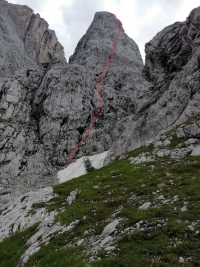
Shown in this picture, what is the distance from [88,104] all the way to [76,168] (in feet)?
146

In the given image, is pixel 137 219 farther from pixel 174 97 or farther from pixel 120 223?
pixel 174 97

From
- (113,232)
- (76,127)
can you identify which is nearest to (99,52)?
(76,127)

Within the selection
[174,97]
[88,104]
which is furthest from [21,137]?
[174,97]

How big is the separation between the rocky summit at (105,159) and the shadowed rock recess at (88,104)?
48 centimetres

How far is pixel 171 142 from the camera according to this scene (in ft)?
171

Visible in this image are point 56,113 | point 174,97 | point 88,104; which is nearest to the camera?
point 174,97

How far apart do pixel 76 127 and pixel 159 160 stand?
88.3 metres

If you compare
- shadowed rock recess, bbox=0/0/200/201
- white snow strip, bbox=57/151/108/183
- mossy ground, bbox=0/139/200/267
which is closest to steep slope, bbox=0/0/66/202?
shadowed rock recess, bbox=0/0/200/201

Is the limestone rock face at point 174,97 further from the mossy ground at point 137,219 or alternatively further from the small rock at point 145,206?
the small rock at point 145,206

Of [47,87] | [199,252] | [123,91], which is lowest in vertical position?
[199,252]

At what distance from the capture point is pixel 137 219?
2147 cm

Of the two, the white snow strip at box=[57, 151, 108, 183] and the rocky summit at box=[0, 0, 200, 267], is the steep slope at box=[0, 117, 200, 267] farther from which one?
the white snow strip at box=[57, 151, 108, 183]

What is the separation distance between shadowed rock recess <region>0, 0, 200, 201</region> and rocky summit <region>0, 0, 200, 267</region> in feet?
1.57

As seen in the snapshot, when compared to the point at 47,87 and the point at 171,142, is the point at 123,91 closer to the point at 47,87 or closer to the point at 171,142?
the point at 47,87
